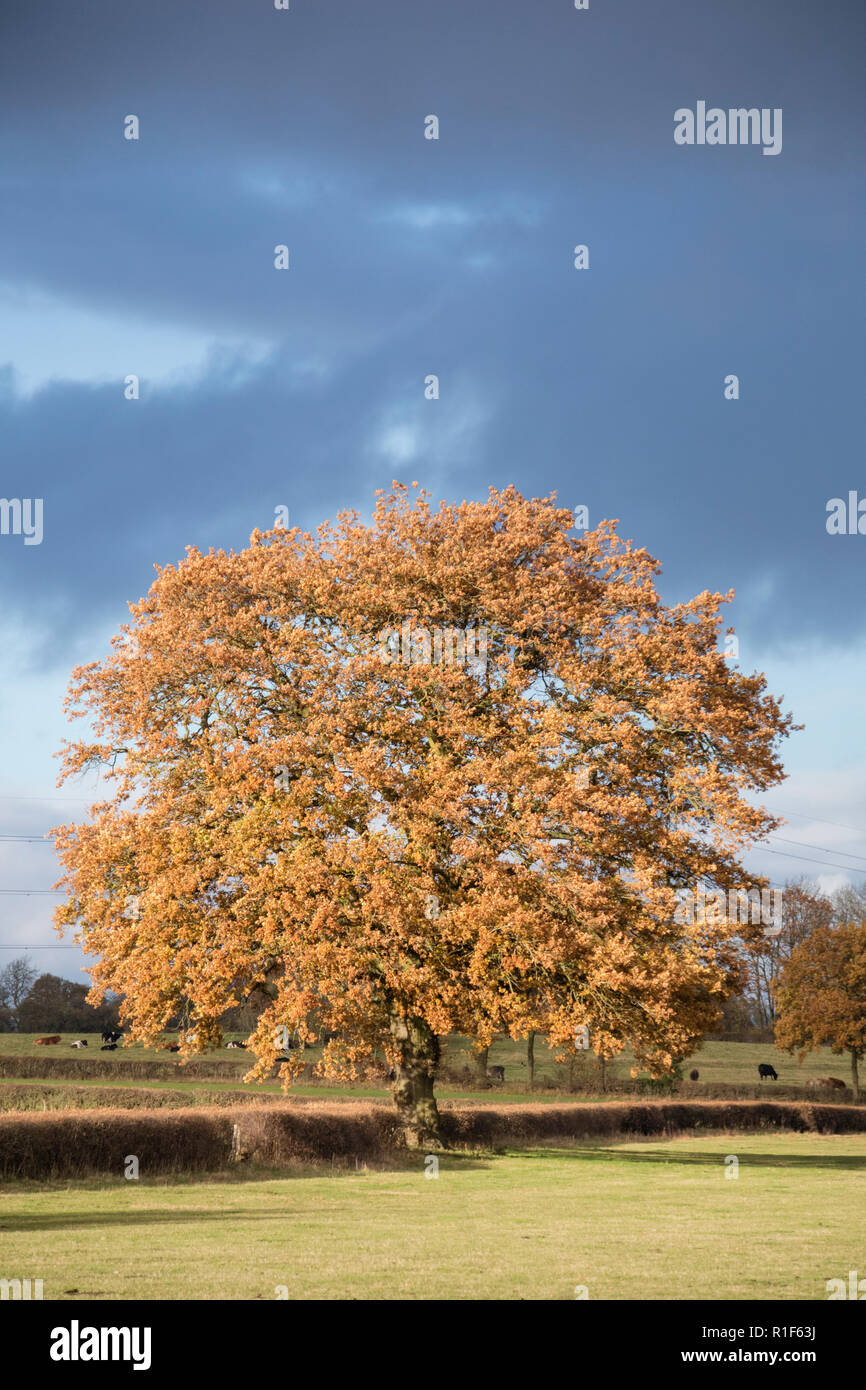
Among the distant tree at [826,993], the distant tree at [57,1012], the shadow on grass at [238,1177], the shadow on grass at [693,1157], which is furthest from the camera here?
the distant tree at [57,1012]

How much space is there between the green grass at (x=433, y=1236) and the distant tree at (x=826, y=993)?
120 ft

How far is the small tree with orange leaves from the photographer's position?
26844 mm

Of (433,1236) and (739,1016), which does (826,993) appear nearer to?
(739,1016)

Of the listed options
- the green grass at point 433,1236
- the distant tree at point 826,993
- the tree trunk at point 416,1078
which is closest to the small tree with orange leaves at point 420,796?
the tree trunk at point 416,1078

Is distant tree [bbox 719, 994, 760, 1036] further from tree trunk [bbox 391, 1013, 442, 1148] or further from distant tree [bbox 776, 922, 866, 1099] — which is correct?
tree trunk [bbox 391, 1013, 442, 1148]

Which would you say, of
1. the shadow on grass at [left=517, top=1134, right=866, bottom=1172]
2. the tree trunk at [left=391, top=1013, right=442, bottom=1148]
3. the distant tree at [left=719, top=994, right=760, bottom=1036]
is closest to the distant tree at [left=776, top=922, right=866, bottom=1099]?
the shadow on grass at [left=517, top=1134, right=866, bottom=1172]

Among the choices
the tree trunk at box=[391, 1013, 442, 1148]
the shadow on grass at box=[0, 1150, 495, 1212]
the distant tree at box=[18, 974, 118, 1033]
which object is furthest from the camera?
the distant tree at box=[18, 974, 118, 1033]

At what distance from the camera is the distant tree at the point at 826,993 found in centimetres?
6194

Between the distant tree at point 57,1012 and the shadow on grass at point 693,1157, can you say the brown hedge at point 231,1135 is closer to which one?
the shadow on grass at point 693,1157

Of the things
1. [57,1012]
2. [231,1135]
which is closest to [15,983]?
[57,1012]

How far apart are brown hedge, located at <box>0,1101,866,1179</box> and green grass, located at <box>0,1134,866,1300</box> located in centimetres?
91

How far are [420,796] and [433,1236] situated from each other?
45.0 feet

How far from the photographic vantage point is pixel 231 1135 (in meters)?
24.4

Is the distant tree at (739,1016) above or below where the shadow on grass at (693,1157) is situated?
below
